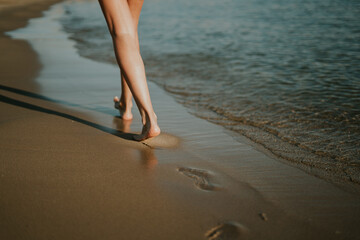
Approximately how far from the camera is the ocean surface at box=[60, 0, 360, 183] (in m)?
2.32

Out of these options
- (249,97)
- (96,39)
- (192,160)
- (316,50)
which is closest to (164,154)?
(192,160)

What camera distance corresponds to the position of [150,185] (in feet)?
5.29

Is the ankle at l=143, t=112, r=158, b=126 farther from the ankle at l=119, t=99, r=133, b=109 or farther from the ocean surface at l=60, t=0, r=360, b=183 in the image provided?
the ocean surface at l=60, t=0, r=360, b=183

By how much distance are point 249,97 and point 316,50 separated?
2908 mm

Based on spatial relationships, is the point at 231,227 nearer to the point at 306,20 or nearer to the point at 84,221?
the point at 84,221

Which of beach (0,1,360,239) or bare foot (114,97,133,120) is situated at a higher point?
bare foot (114,97,133,120)

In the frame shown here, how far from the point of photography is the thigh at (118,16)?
184cm

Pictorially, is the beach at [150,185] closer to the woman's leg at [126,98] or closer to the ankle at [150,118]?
the woman's leg at [126,98]

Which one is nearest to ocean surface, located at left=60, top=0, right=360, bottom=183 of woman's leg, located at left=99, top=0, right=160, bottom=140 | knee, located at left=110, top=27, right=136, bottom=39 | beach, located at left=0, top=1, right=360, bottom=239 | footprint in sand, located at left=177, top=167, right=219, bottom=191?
beach, located at left=0, top=1, right=360, bottom=239

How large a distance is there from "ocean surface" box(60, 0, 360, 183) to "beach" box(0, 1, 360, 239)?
309 mm

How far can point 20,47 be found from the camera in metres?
5.55

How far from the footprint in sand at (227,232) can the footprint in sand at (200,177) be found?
0.30m

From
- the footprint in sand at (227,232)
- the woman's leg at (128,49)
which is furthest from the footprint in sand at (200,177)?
the woman's leg at (128,49)

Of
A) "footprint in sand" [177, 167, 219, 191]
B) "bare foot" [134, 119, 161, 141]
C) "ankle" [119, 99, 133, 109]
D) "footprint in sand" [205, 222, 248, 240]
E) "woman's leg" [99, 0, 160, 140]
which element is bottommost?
"footprint in sand" [205, 222, 248, 240]
